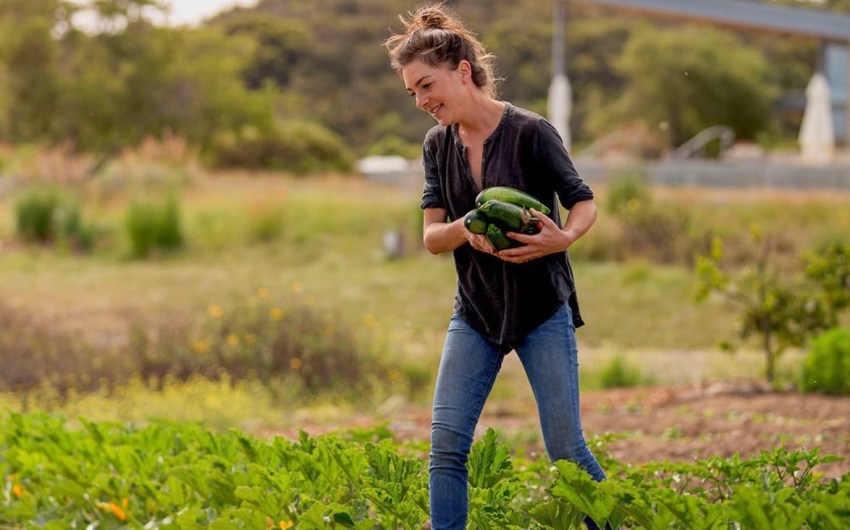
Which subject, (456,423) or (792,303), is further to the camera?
(792,303)

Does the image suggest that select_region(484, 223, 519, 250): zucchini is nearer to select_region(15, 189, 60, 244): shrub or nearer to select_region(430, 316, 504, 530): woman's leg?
select_region(430, 316, 504, 530): woman's leg

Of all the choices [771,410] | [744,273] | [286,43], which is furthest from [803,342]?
[286,43]

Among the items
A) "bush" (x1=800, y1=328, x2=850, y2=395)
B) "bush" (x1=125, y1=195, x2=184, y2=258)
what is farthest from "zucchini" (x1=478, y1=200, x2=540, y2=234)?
"bush" (x1=125, y1=195, x2=184, y2=258)

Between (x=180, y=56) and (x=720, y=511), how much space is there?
34.7 metres

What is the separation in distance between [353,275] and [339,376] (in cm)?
639

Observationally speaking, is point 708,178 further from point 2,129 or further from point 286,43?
point 286,43

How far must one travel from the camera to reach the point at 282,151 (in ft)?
122

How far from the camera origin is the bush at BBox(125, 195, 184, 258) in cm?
1703

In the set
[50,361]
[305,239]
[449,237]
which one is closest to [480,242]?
[449,237]

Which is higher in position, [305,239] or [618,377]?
[618,377]

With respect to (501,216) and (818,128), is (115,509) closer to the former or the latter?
(501,216)

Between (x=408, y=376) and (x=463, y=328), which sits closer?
(x=463, y=328)

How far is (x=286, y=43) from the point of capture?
183ft

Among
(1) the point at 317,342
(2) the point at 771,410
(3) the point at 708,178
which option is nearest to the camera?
(2) the point at 771,410
